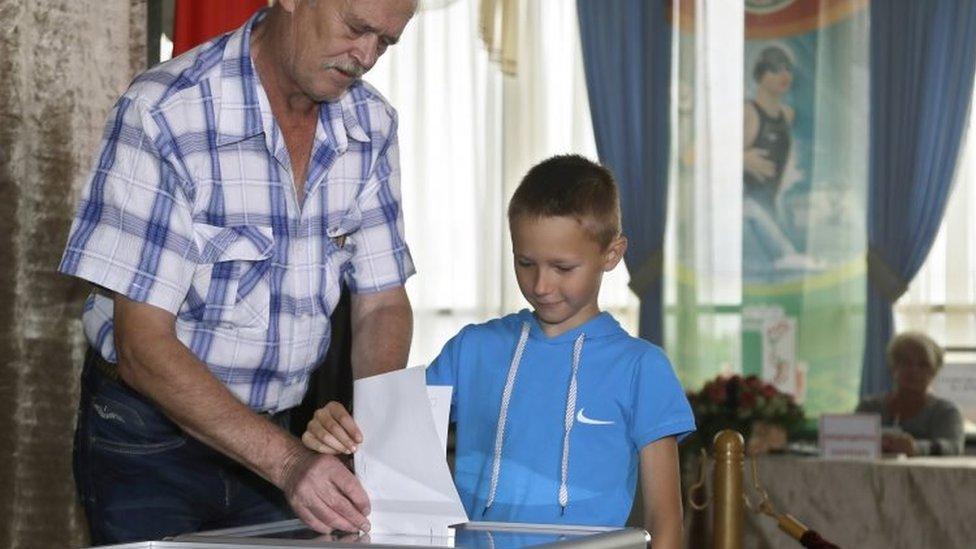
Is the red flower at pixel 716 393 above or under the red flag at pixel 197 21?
under

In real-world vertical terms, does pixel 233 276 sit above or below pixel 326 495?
above

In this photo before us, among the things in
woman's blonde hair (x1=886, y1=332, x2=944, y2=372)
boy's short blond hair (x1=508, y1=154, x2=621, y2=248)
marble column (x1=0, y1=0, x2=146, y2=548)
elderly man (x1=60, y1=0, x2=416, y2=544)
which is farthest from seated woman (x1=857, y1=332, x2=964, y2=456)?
elderly man (x1=60, y1=0, x2=416, y2=544)

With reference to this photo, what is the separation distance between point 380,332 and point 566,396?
30 cm

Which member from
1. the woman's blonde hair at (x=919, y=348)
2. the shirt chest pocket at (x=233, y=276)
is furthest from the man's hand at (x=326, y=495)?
the woman's blonde hair at (x=919, y=348)

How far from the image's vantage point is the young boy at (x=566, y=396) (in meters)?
1.97

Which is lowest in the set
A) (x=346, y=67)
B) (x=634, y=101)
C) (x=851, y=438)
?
(x=851, y=438)

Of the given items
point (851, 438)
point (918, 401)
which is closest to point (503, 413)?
point (851, 438)

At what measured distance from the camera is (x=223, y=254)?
194cm

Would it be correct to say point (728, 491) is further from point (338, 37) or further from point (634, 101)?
point (634, 101)

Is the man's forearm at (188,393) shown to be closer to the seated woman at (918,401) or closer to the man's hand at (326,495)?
the man's hand at (326,495)

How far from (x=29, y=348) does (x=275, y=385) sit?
35.0 inches

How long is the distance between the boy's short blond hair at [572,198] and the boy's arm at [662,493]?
0.29m

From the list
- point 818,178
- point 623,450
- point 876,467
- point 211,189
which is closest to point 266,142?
point 211,189

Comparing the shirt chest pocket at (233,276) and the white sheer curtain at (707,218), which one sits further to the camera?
the white sheer curtain at (707,218)
